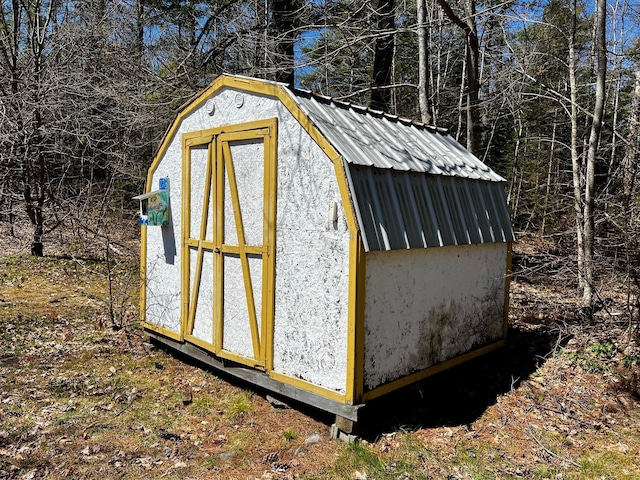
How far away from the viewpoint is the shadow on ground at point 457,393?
486 centimetres

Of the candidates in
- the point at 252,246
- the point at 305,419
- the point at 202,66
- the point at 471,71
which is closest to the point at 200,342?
the point at 252,246

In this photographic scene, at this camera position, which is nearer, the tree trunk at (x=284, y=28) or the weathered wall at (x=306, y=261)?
the weathered wall at (x=306, y=261)

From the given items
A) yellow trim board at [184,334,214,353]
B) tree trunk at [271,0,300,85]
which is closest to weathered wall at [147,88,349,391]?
yellow trim board at [184,334,214,353]

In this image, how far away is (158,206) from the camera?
259 inches

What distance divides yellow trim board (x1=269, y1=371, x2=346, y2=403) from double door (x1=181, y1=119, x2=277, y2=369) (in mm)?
211

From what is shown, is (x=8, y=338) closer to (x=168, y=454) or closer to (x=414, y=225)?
(x=168, y=454)

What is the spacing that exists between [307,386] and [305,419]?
0.51 meters

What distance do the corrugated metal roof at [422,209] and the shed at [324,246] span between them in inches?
0.7

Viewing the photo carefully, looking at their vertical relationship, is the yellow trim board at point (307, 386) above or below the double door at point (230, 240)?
below

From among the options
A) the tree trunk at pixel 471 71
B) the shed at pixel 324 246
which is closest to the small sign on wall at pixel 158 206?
the shed at pixel 324 246

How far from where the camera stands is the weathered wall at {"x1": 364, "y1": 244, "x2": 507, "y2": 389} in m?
4.52

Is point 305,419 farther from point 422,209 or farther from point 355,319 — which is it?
point 422,209

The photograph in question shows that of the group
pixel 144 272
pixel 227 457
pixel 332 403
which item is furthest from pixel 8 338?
pixel 332 403

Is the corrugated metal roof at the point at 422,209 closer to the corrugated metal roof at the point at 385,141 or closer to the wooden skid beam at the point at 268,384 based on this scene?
the corrugated metal roof at the point at 385,141
